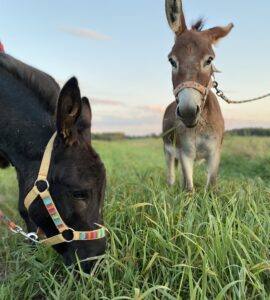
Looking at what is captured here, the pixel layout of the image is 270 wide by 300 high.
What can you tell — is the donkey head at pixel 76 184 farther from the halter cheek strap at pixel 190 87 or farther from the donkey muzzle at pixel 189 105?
the halter cheek strap at pixel 190 87

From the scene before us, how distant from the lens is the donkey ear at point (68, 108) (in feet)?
8.95

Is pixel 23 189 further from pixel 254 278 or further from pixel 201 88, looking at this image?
pixel 201 88

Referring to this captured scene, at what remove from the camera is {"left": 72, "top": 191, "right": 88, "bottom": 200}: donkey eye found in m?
2.94

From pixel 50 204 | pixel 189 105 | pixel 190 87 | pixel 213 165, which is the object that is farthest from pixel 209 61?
pixel 50 204

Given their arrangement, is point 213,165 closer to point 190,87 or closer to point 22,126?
point 190,87

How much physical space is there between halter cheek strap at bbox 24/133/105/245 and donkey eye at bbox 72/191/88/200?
0.18m

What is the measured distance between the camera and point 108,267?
9.80 ft

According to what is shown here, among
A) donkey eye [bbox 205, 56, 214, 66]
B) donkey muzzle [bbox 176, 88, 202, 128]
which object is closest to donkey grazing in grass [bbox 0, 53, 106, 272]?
donkey muzzle [bbox 176, 88, 202, 128]

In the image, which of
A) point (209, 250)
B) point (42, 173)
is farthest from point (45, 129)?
point (209, 250)

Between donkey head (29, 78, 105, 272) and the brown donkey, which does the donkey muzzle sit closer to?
the brown donkey

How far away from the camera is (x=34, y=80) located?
136 inches

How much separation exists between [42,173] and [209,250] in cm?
137

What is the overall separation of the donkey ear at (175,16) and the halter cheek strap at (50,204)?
3.00 m

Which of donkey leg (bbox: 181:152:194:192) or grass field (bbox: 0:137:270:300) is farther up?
donkey leg (bbox: 181:152:194:192)
